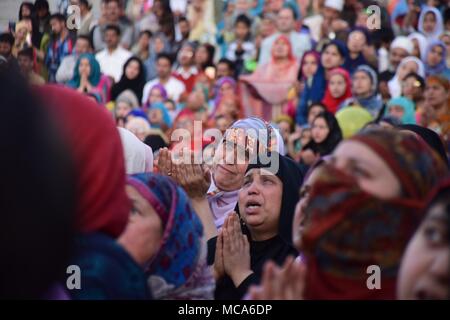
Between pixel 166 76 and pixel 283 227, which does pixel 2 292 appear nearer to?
→ pixel 283 227

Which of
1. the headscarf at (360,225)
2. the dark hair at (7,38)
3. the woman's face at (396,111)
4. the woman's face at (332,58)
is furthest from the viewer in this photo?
the woman's face at (332,58)

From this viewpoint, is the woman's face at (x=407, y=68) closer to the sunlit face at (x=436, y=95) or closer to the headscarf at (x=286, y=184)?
the sunlit face at (x=436, y=95)

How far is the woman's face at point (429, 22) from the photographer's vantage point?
1209 cm

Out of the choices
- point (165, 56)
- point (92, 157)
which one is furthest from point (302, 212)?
point (165, 56)

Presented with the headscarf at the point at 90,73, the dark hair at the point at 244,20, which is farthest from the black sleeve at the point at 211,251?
the dark hair at the point at 244,20

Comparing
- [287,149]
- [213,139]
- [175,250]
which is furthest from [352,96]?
[175,250]

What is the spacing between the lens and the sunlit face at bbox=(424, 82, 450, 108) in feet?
30.4

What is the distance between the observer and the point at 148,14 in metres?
15.0

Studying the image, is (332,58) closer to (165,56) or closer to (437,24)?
(437,24)

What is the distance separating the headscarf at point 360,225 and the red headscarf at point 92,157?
0.51 metres

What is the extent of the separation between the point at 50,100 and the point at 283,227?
2.48 meters

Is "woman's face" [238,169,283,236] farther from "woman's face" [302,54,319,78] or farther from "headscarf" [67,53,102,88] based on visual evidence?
"woman's face" [302,54,319,78]

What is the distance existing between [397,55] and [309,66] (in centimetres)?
107

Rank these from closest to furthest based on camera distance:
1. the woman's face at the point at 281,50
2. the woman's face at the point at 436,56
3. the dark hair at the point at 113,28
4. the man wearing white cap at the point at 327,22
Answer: the woman's face at the point at 436,56 → the woman's face at the point at 281,50 → the man wearing white cap at the point at 327,22 → the dark hair at the point at 113,28
